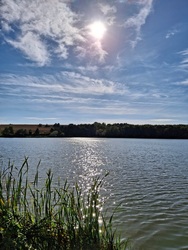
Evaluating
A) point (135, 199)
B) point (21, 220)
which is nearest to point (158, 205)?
point (135, 199)

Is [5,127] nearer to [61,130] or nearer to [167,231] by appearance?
[61,130]

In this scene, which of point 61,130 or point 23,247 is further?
point 61,130

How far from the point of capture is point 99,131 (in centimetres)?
15938

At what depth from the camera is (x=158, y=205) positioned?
1202 centimetres

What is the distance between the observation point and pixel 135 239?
8.16 meters

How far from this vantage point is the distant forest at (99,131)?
449ft

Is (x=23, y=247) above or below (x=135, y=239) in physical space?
above

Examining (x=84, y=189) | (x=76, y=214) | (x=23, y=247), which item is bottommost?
(x=84, y=189)

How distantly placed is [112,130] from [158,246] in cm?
14475

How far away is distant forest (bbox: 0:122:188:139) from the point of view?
137000mm

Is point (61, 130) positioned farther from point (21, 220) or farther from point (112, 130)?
point (21, 220)

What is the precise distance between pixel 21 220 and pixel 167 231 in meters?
6.05

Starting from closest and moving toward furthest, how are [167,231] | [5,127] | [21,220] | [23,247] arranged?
[23,247]
[21,220]
[167,231]
[5,127]

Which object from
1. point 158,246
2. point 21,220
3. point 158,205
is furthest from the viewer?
point 158,205
